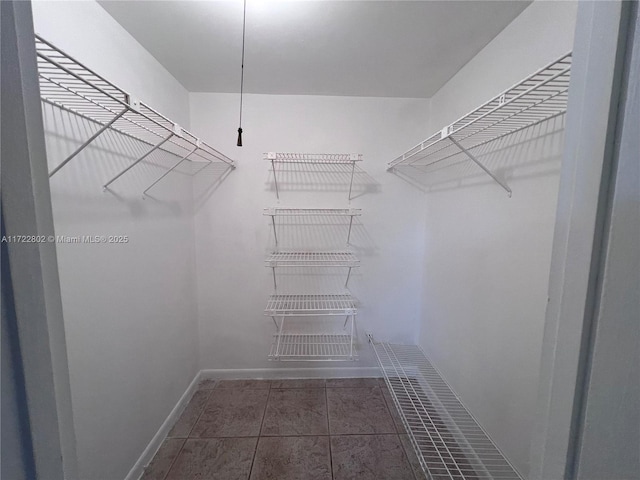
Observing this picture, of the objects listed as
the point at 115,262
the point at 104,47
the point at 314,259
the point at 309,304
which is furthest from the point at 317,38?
the point at 309,304

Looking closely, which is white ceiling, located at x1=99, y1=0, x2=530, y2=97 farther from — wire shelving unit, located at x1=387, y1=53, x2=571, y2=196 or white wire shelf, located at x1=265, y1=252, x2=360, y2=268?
white wire shelf, located at x1=265, y1=252, x2=360, y2=268

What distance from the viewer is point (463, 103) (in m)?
1.39

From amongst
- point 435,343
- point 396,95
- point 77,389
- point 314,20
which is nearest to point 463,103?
point 396,95

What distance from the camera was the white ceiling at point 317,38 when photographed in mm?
1013

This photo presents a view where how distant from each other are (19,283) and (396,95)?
2.06m

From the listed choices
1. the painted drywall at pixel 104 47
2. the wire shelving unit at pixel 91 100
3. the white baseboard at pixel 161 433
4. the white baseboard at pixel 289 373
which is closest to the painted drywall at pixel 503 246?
the white baseboard at pixel 289 373

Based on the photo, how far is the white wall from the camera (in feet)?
2.89

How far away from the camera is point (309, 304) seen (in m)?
1.86

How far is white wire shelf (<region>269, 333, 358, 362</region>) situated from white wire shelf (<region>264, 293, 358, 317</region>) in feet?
0.76

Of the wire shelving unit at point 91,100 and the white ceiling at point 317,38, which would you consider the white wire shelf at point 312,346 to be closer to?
the wire shelving unit at point 91,100

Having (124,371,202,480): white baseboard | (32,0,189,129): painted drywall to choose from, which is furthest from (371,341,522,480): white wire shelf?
(32,0,189,129): painted drywall

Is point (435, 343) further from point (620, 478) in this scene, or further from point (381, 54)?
point (381, 54)

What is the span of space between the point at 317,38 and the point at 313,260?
134cm

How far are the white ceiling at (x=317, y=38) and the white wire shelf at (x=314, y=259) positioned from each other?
1194mm
